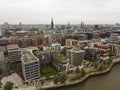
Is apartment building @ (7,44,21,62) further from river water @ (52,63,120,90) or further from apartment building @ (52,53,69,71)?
river water @ (52,63,120,90)

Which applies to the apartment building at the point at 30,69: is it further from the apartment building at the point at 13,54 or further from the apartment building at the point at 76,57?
the apartment building at the point at 13,54

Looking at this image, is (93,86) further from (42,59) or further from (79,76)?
(42,59)

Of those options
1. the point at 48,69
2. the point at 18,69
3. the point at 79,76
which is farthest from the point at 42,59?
the point at 79,76

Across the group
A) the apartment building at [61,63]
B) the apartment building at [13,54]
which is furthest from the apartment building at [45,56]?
the apartment building at [13,54]

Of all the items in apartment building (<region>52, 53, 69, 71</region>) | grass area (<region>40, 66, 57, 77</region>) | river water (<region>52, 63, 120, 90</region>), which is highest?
apartment building (<region>52, 53, 69, 71</region>)

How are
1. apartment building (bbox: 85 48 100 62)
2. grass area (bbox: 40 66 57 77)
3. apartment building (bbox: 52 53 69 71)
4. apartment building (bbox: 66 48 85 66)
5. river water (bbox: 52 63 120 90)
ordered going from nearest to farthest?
1. river water (bbox: 52 63 120 90)
2. grass area (bbox: 40 66 57 77)
3. apartment building (bbox: 52 53 69 71)
4. apartment building (bbox: 66 48 85 66)
5. apartment building (bbox: 85 48 100 62)

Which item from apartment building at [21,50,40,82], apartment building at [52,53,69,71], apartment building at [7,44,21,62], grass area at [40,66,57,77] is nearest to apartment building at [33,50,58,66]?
grass area at [40,66,57,77]
